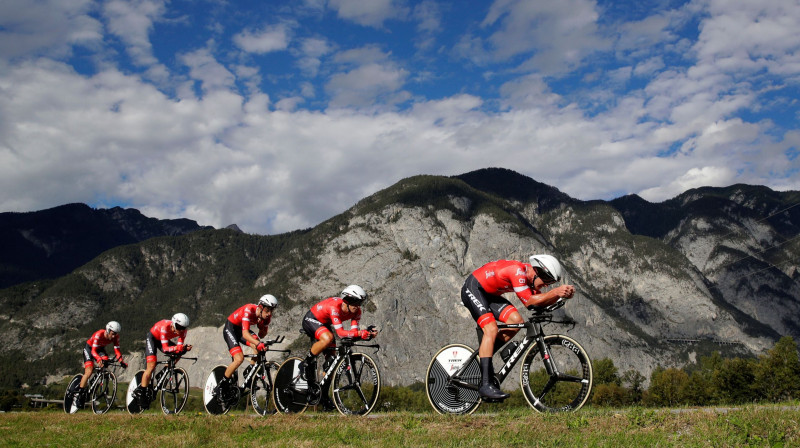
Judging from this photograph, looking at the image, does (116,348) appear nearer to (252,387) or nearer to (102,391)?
(102,391)

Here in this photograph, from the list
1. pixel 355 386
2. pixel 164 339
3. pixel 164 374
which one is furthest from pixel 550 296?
pixel 164 374

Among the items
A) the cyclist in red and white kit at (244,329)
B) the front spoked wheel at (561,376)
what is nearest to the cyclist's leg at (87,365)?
the cyclist in red and white kit at (244,329)

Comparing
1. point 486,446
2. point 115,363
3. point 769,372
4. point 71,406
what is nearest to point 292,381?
point 486,446

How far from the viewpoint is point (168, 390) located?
685 inches

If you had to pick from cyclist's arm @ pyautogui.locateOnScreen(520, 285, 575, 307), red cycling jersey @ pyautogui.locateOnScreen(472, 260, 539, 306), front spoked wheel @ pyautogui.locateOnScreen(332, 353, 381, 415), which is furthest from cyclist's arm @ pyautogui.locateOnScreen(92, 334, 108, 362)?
cyclist's arm @ pyautogui.locateOnScreen(520, 285, 575, 307)

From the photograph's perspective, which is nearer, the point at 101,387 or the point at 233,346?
the point at 233,346

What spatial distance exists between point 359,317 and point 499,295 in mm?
4405

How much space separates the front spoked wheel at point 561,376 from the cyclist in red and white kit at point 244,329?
24.2 ft

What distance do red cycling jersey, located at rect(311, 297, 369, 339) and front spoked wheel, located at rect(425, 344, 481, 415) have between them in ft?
6.42

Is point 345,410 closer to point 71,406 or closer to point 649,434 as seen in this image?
point 649,434

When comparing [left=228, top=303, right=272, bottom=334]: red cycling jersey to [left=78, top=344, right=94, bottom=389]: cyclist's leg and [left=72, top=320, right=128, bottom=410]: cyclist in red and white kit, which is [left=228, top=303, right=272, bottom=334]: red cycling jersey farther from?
[left=78, top=344, right=94, bottom=389]: cyclist's leg

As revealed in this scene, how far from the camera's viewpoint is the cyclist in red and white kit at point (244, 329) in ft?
48.4

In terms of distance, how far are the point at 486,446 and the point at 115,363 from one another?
59.3ft

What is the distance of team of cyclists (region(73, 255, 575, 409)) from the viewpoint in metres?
10.1
